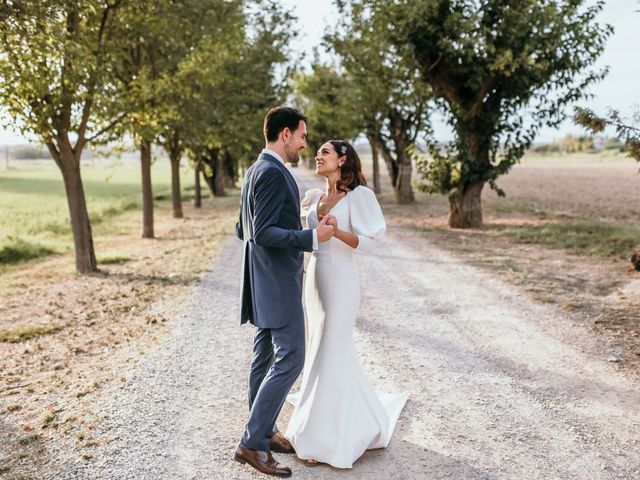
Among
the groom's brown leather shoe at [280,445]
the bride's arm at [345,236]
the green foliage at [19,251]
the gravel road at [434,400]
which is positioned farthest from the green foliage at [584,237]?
the green foliage at [19,251]

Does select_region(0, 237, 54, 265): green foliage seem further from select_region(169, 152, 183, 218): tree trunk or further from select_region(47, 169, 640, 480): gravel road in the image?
select_region(47, 169, 640, 480): gravel road

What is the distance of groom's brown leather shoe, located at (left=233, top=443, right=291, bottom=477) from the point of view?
4031 millimetres

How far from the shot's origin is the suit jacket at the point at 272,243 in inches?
150

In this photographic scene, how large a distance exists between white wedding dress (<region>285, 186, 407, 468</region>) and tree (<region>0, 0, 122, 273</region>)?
496 cm

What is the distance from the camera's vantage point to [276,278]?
4.03 meters

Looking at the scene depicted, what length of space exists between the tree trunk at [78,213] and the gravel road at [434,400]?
456cm

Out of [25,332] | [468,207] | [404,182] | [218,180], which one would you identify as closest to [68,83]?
[25,332]

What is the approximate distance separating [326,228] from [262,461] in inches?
63.9

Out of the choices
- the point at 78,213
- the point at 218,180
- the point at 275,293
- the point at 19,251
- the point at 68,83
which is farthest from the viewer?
the point at 218,180

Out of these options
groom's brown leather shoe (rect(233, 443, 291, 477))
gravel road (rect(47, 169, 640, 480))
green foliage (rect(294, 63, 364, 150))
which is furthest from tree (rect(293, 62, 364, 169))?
groom's brown leather shoe (rect(233, 443, 291, 477))

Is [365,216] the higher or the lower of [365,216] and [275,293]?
the higher

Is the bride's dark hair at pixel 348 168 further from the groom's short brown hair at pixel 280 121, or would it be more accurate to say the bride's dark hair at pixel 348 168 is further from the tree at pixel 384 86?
the tree at pixel 384 86

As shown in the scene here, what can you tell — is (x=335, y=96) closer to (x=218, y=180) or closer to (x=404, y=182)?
(x=404, y=182)

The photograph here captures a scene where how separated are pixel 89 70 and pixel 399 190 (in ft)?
60.9
